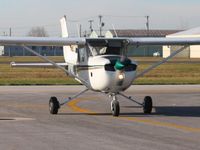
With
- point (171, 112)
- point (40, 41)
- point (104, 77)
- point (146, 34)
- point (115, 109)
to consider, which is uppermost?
point (146, 34)

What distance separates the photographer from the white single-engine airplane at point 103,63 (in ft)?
48.3

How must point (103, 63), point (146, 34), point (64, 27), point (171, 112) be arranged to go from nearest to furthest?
point (103, 63), point (171, 112), point (64, 27), point (146, 34)

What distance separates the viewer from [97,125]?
43.3 ft

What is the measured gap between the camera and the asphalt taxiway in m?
10.1

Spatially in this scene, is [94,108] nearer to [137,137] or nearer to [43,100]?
[43,100]

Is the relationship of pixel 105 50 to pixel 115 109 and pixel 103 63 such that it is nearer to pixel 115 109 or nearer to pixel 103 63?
pixel 103 63

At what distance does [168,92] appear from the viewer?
84.4 feet

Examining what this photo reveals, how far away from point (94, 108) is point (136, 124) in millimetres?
4880

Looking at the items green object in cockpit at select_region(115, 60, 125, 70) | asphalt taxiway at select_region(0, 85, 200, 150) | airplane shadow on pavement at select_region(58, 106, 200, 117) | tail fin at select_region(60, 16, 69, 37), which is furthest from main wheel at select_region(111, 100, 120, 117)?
tail fin at select_region(60, 16, 69, 37)

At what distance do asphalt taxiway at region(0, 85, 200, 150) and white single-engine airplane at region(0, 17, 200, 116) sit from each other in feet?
2.26

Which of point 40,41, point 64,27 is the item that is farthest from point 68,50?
point 40,41

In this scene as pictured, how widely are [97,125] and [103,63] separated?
223 centimetres

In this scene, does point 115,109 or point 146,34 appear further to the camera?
point 146,34

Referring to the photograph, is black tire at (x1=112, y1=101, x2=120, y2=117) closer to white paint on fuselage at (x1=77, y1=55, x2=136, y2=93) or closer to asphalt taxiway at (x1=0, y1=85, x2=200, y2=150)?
asphalt taxiway at (x1=0, y1=85, x2=200, y2=150)
